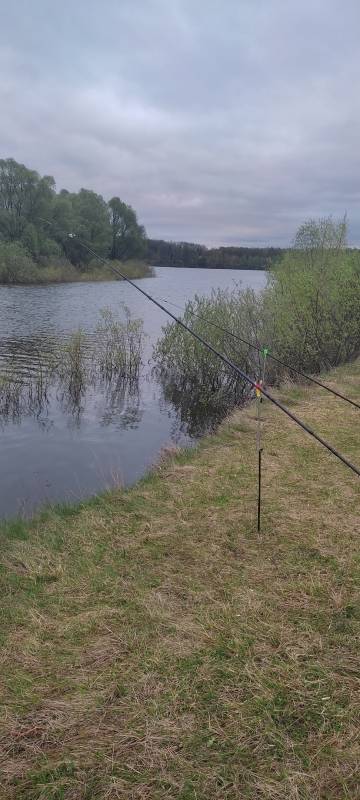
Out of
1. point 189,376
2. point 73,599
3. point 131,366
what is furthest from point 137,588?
point 131,366

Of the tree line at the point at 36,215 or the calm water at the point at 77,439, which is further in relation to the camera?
the tree line at the point at 36,215

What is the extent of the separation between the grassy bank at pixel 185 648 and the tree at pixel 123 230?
2751 inches

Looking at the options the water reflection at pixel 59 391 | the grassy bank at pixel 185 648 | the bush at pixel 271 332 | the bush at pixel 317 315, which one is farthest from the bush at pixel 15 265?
the grassy bank at pixel 185 648

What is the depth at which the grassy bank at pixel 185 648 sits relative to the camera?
236 cm

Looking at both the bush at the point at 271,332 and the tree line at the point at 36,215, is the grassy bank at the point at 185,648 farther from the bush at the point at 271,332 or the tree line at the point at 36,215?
the tree line at the point at 36,215

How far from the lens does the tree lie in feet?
232

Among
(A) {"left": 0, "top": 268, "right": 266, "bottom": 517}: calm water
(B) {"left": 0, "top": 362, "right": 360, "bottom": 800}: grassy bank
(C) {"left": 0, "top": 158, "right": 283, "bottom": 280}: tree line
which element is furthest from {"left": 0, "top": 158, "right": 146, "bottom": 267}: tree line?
(B) {"left": 0, "top": 362, "right": 360, "bottom": 800}: grassy bank

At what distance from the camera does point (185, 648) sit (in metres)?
3.13

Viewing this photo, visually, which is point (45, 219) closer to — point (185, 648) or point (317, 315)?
point (317, 315)

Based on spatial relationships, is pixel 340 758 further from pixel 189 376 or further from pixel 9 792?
pixel 189 376

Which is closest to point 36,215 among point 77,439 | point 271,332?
point 271,332

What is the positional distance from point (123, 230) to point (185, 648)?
243ft

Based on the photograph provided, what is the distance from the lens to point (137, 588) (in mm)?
3844

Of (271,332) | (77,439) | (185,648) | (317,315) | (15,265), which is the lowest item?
(77,439)
